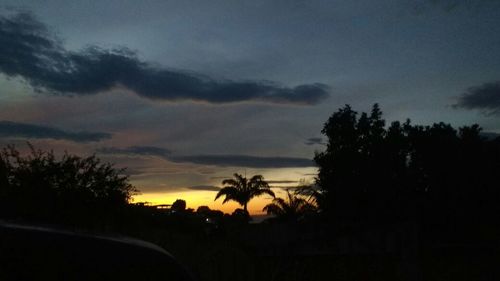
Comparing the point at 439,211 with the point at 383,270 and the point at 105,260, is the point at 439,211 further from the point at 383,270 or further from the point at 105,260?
the point at 105,260

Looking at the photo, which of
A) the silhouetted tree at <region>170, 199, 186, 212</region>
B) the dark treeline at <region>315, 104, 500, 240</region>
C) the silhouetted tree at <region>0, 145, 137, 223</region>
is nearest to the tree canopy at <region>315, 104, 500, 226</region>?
the dark treeline at <region>315, 104, 500, 240</region>

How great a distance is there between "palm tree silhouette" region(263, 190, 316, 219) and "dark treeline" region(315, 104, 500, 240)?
749 cm

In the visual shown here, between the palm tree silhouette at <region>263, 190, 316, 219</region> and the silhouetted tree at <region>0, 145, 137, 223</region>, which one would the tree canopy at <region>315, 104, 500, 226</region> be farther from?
the silhouetted tree at <region>0, 145, 137, 223</region>

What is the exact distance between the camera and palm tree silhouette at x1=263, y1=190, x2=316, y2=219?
43.8 metres

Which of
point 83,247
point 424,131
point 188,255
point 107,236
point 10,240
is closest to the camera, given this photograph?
point 10,240

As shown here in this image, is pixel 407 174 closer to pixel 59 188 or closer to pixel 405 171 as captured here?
pixel 405 171

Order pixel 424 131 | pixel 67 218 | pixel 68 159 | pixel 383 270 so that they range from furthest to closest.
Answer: pixel 424 131, pixel 68 159, pixel 67 218, pixel 383 270

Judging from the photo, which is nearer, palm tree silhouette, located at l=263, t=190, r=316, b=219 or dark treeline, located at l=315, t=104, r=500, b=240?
dark treeline, located at l=315, t=104, r=500, b=240

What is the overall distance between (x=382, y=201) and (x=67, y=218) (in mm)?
24584

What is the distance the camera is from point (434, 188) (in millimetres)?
31516

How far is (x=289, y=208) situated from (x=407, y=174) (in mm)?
14312

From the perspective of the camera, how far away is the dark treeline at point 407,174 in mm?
30344

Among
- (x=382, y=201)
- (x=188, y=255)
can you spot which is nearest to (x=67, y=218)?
(x=188, y=255)

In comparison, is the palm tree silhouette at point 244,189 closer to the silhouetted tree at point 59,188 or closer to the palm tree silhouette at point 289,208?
the palm tree silhouette at point 289,208
